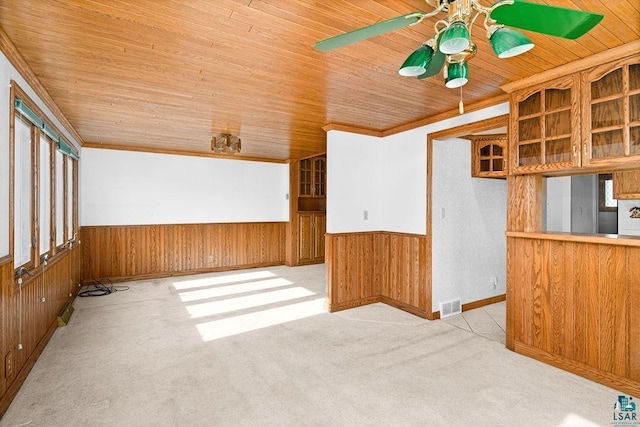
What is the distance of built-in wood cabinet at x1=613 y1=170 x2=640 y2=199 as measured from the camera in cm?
391

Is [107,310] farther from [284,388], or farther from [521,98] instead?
[521,98]

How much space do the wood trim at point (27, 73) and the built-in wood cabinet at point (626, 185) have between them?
5.87m

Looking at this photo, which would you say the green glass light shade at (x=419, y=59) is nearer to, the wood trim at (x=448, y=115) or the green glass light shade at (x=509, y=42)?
the green glass light shade at (x=509, y=42)

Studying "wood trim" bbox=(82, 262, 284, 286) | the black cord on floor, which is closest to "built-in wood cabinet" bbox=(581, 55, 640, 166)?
"wood trim" bbox=(82, 262, 284, 286)

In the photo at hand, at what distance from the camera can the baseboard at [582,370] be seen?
7.24 ft

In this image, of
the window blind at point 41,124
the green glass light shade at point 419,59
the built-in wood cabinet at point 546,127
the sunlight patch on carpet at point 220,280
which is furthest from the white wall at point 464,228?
the window blind at point 41,124

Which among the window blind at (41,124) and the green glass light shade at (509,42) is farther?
the window blind at (41,124)

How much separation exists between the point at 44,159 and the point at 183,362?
2.59m

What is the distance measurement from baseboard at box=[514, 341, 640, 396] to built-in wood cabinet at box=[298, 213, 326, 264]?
4.79m

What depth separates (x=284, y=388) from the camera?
2293 millimetres

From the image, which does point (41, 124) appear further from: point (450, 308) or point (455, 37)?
point (450, 308)

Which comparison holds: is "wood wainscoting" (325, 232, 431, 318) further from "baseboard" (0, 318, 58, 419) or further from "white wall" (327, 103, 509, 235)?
"baseboard" (0, 318, 58, 419)

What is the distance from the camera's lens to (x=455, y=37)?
49.9 inches

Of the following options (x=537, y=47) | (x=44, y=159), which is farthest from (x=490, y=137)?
(x=44, y=159)
